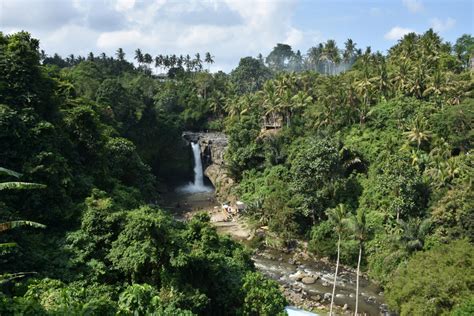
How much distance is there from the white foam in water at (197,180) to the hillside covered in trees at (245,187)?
5.87ft

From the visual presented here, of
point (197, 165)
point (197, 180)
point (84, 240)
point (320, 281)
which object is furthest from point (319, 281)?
point (197, 165)

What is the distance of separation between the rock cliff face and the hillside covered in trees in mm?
2591

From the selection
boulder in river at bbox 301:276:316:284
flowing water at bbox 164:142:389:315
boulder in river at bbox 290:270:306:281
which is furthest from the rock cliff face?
boulder in river at bbox 301:276:316:284

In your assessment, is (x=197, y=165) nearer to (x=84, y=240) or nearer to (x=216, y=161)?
(x=216, y=161)

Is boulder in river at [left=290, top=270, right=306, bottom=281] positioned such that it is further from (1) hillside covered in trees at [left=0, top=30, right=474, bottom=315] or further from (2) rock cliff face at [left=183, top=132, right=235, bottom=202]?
(2) rock cliff face at [left=183, top=132, right=235, bottom=202]

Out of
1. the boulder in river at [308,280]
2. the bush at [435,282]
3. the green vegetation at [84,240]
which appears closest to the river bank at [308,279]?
the boulder in river at [308,280]

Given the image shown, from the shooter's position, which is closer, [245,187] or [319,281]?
[319,281]

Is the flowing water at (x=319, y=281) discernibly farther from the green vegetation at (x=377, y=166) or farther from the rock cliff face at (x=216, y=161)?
the rock cliff face at (x=216, y=161)

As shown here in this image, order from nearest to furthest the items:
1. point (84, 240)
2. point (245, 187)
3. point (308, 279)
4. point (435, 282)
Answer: point (84, 240) → point (435, 282) → point (308, 279) → point (245, 187)

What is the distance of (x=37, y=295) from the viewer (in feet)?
49.9

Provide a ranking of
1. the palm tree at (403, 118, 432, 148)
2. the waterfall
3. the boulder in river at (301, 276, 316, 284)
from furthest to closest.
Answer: the waterfall → the palm tree at (403, 118, 432, 148) → the boulder in river at (301, 276, 316, 284)

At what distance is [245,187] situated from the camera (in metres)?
55.3

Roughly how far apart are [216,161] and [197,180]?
530 cm

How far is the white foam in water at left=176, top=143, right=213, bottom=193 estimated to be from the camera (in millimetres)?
66500
